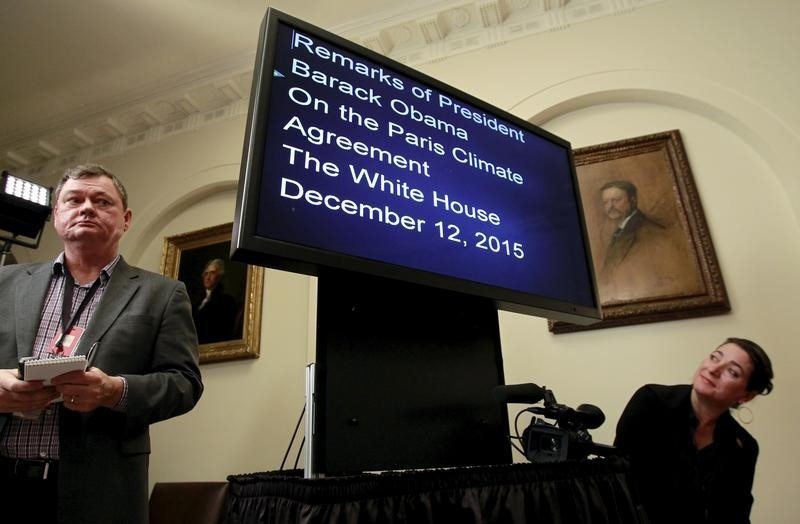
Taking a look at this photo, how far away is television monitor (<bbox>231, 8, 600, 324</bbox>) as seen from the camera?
1114 mm

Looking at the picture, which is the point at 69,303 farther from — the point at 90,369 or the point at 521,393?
the point at 521,393

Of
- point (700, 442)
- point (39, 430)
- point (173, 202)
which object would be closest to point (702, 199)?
point (700, 442)

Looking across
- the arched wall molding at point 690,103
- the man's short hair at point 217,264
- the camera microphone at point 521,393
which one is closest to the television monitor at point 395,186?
the camera microphone at point 521,393

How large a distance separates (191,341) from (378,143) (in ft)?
2.63

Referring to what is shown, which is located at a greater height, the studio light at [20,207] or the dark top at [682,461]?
the studio light at [20,207]

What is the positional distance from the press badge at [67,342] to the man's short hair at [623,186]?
95.6 inches

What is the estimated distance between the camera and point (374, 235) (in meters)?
1.19

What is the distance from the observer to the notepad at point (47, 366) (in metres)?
1.00

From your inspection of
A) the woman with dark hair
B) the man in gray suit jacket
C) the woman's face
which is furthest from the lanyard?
the woman's face

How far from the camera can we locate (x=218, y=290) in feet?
10.9

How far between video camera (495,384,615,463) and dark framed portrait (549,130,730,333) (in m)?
1.32

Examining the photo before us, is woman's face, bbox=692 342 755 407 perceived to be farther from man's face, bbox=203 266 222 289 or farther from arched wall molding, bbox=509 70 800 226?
man's face, bbox=203 266 222 289

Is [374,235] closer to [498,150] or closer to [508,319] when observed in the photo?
[498,150]

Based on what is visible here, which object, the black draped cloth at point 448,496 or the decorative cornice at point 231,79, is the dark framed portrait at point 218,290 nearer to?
the decorative cornice at point 231,79
